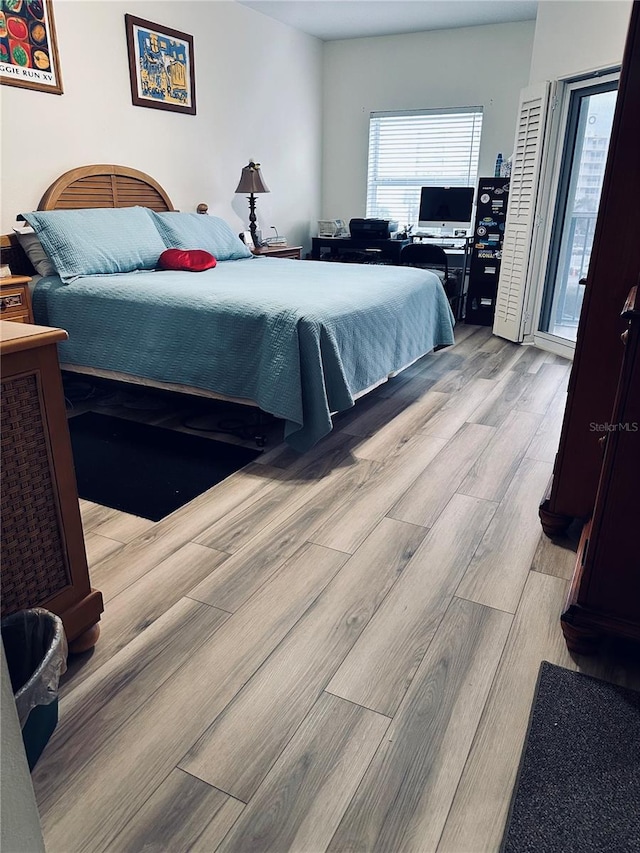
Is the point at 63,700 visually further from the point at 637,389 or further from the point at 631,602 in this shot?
the point at 637,389

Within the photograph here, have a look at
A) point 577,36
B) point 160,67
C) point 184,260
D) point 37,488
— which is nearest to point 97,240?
point 184,260

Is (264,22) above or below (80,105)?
above

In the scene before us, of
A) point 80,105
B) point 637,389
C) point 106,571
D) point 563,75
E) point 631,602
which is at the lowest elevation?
point 106,571

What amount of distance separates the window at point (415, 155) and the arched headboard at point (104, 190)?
270 cm

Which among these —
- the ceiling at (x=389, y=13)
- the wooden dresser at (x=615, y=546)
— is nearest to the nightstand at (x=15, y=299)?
the wooden dresser at (x=615, y=546)

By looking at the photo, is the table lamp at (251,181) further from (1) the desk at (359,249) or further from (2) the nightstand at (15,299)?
(2) the nightstand at (15,299)

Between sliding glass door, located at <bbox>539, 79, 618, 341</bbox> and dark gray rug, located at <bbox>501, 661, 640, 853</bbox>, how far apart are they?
12.1 ft

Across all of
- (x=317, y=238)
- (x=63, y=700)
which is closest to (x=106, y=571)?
(x=63, y=700)

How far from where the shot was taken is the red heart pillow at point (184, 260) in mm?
3705

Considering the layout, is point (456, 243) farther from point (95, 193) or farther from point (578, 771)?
point (578, 771)

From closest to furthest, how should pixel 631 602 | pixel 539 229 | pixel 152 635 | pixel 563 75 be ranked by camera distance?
pixel 631 602
pixel 152 635
pixel 563 75
pixel 539 229

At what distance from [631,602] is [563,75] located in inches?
166

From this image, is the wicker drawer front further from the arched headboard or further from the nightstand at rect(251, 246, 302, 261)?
the nightstand at rect(251, 246, 302, 261)

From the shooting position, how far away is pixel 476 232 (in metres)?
5.47
